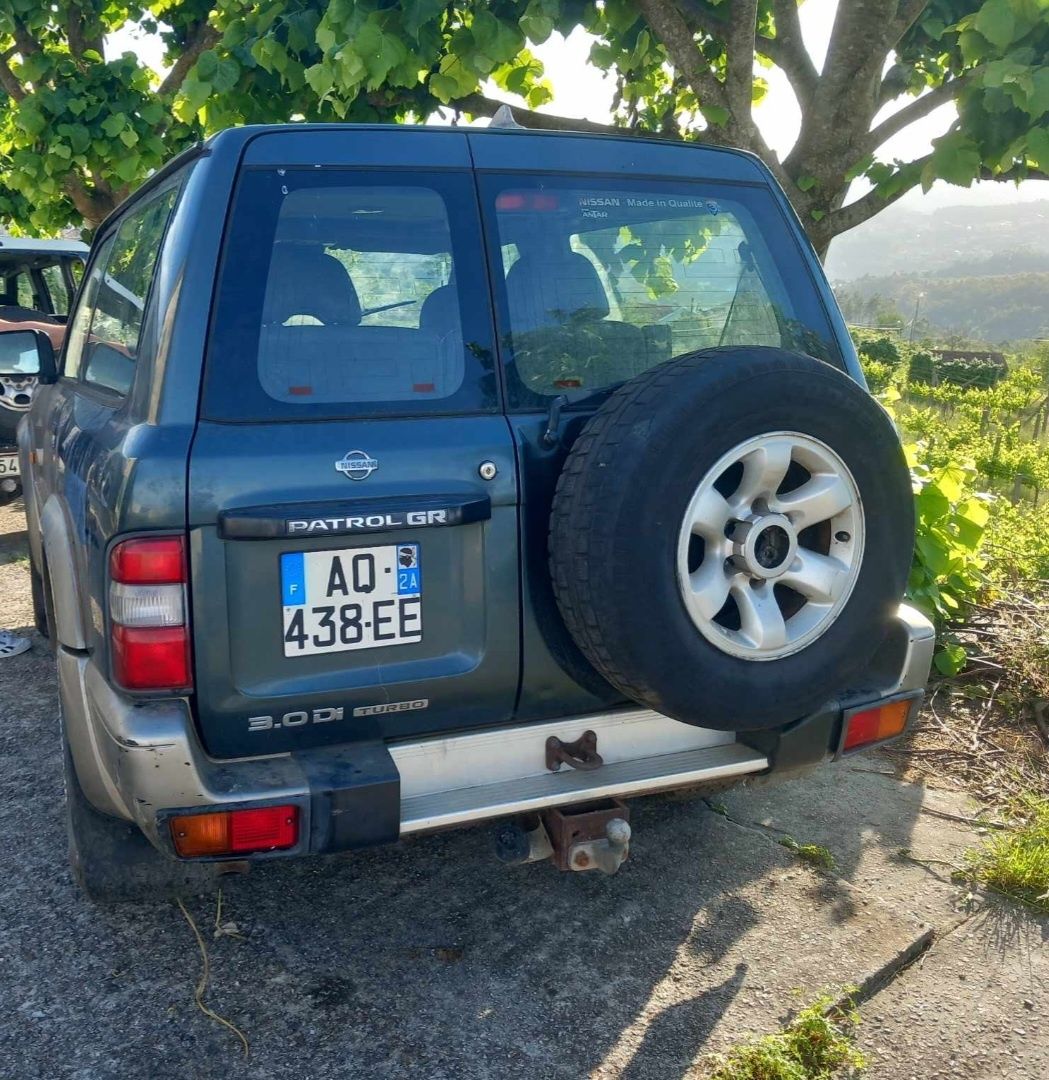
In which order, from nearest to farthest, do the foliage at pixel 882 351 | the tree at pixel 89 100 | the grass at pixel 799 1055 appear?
1. the grass at pixel 799 1055
2. the tree at pixel 89 100
3. the foliage at pixel 882 351

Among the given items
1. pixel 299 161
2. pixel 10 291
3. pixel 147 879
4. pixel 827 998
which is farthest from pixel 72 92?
pixel 827 998

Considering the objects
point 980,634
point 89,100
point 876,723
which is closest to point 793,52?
point 980,634

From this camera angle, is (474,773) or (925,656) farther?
(925,656)

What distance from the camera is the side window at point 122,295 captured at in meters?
2.61

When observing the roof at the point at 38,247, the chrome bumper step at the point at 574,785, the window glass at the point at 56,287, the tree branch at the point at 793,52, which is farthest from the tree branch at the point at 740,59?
the window glass at the point at 56,287

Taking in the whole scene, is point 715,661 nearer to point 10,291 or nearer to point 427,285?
point 427,285

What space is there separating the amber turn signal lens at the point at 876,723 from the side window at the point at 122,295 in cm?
200

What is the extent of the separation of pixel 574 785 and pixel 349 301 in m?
1.25

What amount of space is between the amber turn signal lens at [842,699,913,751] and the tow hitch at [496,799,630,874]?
25.2 inches

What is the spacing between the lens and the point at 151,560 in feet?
6.93

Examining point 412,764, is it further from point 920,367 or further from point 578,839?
point 920,367

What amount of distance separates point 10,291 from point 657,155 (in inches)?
267

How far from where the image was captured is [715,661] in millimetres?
2336

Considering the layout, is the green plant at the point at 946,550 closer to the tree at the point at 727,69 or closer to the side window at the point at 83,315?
the tree at the point at 727,69
